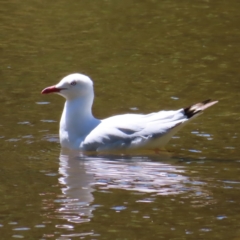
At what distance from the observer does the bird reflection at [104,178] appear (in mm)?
8578

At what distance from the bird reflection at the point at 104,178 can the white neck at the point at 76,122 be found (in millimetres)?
207

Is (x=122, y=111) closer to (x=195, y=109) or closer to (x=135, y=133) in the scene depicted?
(x=135, y=133)

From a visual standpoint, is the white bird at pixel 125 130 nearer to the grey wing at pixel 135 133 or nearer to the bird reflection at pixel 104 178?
the grey wing at pixel 135 133

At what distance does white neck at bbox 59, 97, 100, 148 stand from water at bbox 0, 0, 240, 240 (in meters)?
0.21

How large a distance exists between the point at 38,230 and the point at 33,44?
7925mm

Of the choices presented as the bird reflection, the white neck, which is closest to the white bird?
the white neck

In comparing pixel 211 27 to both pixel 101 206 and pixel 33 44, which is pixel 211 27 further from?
pixel 101 206

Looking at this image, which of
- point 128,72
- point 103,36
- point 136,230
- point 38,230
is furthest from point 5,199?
point 103,36

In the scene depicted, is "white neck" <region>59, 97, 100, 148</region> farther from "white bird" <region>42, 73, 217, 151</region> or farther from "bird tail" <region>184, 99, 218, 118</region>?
"bird tail" <region>184, 99, 218, 118</region>

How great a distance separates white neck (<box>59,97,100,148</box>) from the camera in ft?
35.4

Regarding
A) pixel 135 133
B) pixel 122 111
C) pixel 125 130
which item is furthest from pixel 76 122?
pixel 122 111

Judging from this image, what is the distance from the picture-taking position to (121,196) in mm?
8820

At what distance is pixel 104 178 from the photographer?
9477mm

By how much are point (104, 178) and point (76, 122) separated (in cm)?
166
